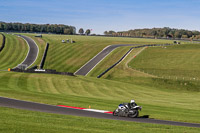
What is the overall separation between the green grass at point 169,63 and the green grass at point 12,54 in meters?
38.6

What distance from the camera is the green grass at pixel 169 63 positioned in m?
82.4

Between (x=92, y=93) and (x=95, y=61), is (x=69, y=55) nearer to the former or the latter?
(x=95, y=61)

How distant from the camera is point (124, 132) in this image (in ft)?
62.7

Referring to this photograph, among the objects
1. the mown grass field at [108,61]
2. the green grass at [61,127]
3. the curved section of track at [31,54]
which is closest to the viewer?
the green grass at [61,127]

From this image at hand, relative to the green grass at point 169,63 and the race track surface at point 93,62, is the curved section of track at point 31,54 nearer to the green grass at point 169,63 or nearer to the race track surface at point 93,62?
the race track surface at point 93,62

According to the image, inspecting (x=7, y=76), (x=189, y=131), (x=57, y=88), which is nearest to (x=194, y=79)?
(x=57, y=88)

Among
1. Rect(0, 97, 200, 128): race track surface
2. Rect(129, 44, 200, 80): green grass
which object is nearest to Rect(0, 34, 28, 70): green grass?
Rect(129, 44, 200, 80): green grass

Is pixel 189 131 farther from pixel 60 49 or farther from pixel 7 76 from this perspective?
pixel 60 49

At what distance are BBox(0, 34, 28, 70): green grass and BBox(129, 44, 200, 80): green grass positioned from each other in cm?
3861

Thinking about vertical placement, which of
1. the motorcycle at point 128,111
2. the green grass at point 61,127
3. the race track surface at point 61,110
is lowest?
the race track surface at point 61,110

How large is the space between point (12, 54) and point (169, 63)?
56.3 meters

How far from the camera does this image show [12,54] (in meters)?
113

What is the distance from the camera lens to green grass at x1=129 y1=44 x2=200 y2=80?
8243 cm

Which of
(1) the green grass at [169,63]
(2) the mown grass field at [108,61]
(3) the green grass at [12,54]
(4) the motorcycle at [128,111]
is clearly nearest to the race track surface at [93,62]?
(2) the mown grass field at [108,61]
